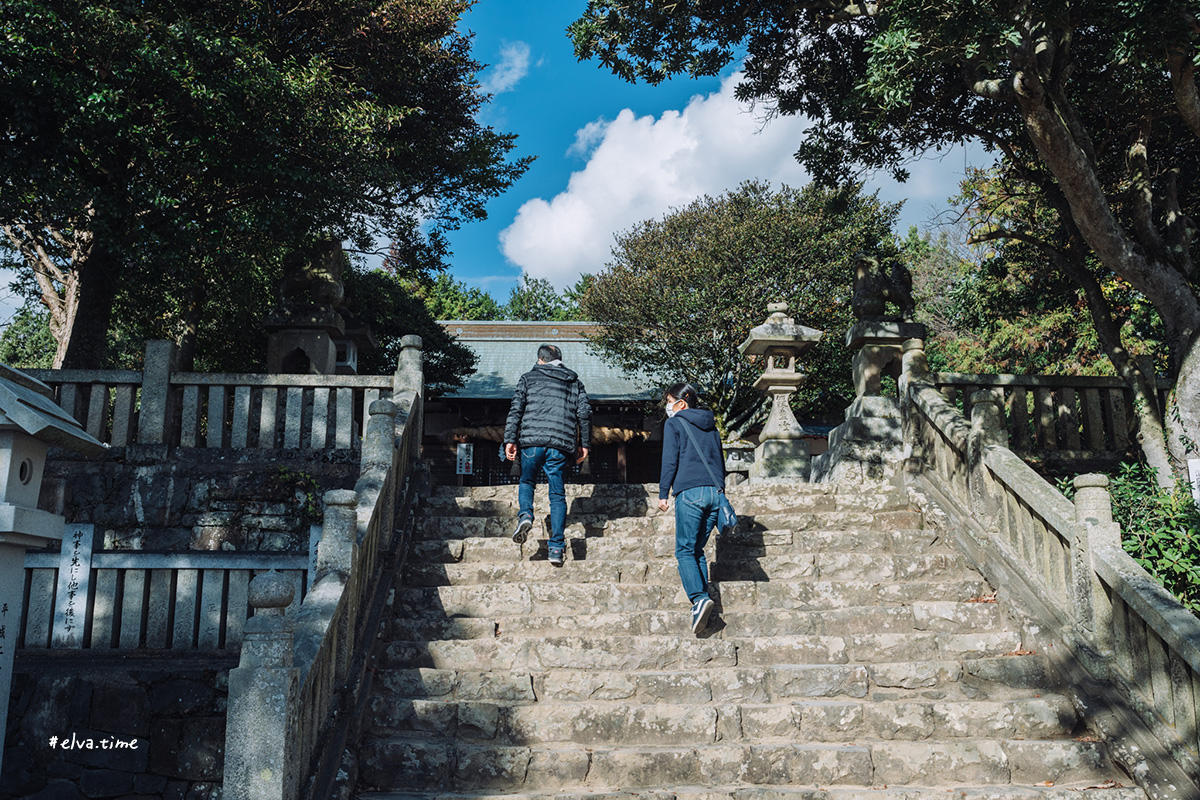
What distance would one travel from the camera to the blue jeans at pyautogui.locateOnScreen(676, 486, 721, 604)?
5.09 metres

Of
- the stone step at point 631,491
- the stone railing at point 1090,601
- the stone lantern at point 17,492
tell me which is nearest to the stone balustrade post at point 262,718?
the stone lantern at point 17,492

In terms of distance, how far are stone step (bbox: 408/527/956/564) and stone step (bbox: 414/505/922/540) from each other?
0.23ft

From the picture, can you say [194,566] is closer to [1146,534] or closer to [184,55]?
[184,55]

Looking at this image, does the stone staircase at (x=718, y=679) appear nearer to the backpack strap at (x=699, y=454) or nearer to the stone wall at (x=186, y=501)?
the backpack strap at (x=699, y=454)

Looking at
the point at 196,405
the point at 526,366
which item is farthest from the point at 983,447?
the point at 526,366

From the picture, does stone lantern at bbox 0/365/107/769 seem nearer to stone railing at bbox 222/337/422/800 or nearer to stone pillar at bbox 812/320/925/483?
stone railing at bbox 222/337/422/800

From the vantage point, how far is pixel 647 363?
680 inches

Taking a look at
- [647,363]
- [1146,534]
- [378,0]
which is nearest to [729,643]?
[1146,534]

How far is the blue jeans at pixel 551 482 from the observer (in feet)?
19.1

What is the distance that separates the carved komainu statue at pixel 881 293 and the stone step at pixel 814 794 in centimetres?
548

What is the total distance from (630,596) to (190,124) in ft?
20.2

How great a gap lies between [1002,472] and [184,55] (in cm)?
773

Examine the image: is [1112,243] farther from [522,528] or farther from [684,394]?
[522,528]

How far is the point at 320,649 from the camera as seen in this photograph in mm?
3832
